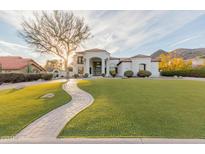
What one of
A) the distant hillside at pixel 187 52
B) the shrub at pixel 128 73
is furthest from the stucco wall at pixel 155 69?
the shrub at pixel 128 73

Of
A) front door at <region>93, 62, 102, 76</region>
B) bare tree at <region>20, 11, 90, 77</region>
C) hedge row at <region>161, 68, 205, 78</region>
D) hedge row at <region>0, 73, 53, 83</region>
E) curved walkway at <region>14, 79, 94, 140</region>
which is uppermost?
bare tree at <region>20, 11, 90, 77</region>

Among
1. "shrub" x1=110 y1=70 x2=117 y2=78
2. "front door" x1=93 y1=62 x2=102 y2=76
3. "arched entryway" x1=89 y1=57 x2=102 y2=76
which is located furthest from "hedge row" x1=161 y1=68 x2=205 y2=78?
"front door" x1=93 y1=62 x2=102 y2=76

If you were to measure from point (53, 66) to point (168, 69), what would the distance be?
25930 mm

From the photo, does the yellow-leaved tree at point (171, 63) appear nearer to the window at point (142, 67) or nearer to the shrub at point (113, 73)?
the window at point (142, 67)

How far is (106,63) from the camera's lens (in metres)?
28.2

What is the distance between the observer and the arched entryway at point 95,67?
2895cm

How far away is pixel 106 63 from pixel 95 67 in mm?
2788

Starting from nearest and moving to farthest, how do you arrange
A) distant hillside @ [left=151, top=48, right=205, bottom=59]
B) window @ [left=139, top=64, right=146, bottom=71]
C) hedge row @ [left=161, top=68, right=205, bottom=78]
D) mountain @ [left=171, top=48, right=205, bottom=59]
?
mountain @ [left=171, top=48, right=205, bottom=59] < distant hillside @ [left=151, top=48, right=205, bottom=59] < hedge row @ [left=161, top=68, right=205, bottom=78] < window @ [left=139, top=64, right=146, bottom=71]

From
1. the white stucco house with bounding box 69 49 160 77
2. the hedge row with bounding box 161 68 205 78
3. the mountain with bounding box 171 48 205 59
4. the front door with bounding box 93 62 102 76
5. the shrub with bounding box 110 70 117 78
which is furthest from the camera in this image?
the front door with bounding box 93 62 102 76

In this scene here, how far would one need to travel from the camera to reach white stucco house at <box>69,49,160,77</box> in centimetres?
2680

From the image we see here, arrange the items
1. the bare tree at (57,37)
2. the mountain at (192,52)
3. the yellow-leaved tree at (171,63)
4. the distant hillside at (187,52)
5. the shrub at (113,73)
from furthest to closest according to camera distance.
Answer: the yellow-leaved tree at (171,63)
the shrub at (113,73)
the distant hillside at (187,52)
the mountain at (192,52)
the bare tree at (57,37)

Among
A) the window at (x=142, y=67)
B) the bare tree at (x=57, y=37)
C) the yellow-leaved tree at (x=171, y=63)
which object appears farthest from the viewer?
the yellow-leaved tree at (x=171, y=63)

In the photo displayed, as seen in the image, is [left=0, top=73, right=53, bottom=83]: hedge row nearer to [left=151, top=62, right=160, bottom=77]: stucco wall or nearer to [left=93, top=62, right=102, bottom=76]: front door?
[left=93, top=62, right=102, bottom=76]: front door
